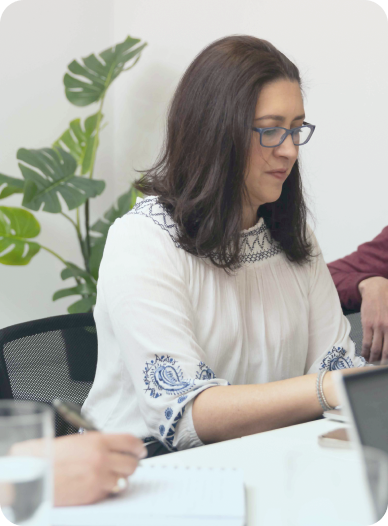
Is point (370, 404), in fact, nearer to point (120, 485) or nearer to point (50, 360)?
point (120, 485)

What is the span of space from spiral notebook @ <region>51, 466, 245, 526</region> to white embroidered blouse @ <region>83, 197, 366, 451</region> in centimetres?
32

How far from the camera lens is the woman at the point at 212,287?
1052 millimetres

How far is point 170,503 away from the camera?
652 mm

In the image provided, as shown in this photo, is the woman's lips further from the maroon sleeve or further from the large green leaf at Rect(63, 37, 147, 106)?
the large green leaf at Rect(63, 37, 147, 106)

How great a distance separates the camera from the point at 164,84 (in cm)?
302

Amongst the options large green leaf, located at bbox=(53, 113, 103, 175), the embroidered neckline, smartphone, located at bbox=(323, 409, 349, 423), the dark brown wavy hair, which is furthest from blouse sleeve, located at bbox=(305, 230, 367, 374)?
large green leaf, located at bbox=(53, 113, 103, 175)

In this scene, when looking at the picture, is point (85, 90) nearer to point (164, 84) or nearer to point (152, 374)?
point (164, 84)

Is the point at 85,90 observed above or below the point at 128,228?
above

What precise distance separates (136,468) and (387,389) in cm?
29

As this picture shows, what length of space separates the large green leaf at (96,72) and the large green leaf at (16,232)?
638mm

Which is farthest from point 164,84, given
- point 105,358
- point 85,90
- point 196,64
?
point 105,358

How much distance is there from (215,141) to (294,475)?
2.71 ft

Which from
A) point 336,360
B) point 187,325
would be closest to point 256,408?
point 187,325

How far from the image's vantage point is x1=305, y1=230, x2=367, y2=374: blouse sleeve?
141cm
